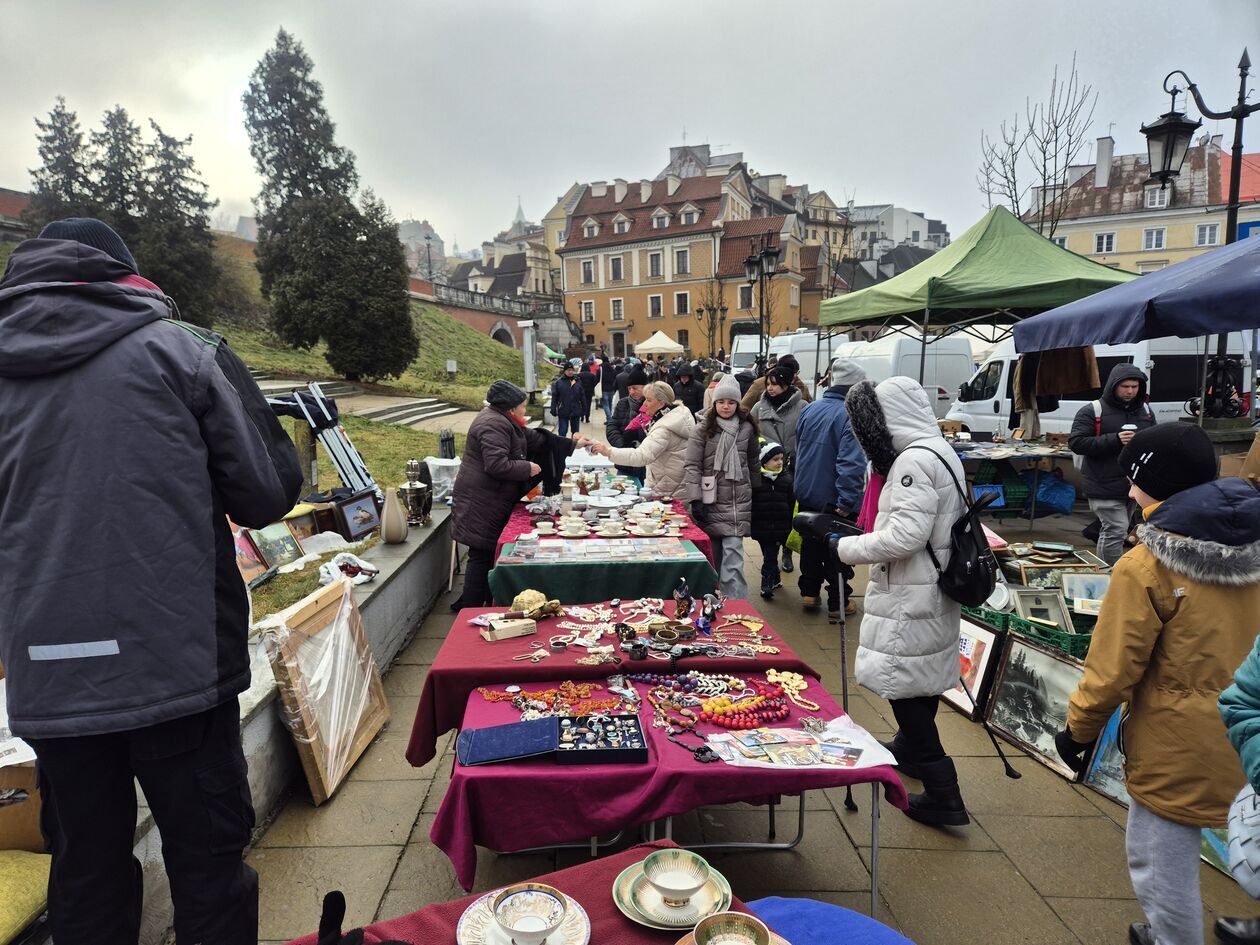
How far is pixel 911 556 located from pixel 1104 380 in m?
10.6

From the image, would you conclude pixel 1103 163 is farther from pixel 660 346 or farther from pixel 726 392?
pixel 726 392

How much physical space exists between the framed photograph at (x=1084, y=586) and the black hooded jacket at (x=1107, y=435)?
1.84 meters

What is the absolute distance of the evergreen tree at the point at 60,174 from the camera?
832 inches

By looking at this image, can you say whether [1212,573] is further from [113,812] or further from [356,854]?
[356,854]

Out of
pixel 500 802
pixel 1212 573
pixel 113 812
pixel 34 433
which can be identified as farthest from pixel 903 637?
pixel 34 433

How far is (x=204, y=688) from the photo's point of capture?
1675mm

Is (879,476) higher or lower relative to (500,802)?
higher

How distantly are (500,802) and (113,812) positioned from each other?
3.33ft

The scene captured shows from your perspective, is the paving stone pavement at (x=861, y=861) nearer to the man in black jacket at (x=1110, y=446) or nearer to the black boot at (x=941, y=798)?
the black boot at (x=941, y=798)

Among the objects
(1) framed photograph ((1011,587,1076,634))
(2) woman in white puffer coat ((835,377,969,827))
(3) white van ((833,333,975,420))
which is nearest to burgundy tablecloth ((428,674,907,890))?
(2) woman in white puffer coat ((835,377,969,827))

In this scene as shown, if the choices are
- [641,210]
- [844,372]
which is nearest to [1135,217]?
[641,210]

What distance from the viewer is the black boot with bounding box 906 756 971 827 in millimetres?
3010

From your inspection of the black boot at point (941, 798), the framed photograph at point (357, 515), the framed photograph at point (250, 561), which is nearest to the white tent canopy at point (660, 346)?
the framed photograph at point (357, 515)

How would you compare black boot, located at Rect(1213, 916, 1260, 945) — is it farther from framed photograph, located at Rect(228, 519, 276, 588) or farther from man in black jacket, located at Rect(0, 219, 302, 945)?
framed photograph, located at Rect(228, 519, 276, 588)
